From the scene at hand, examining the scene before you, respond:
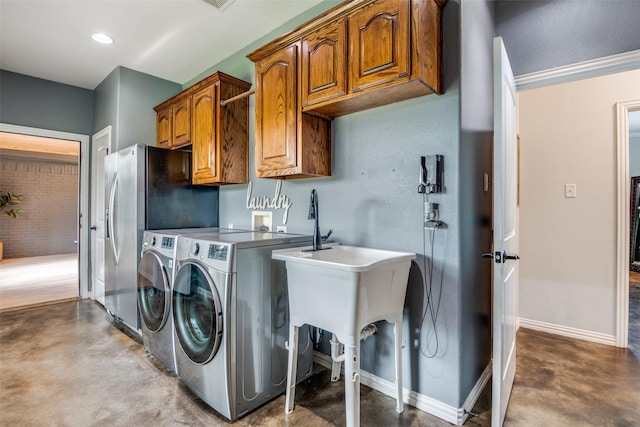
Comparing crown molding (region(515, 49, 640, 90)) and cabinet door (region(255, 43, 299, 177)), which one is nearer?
crown molding (region(515, 49, 640, 90))

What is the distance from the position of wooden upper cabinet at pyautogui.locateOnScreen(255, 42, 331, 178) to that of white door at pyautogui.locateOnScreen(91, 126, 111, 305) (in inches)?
92.5

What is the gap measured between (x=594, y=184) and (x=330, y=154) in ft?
7.59

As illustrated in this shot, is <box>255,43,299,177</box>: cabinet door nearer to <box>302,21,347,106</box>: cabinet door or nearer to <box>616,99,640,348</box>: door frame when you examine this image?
<box>302,21,347,106</box>: cabinet door

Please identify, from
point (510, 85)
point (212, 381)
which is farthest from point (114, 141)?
point (510, 85)

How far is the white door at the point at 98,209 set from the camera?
3.65 metres

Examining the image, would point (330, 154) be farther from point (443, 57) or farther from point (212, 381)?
point (212, 381)

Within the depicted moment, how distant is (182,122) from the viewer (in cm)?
308

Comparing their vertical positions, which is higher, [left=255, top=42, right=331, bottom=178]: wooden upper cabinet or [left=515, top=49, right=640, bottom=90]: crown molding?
[left=515, top=49, right=640, bottom=90]: crown molding

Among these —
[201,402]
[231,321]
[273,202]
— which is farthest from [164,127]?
[201,402]

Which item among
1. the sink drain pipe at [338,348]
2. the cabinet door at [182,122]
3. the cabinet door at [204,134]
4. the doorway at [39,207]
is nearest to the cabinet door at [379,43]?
the sink drain pipe at [338,348]

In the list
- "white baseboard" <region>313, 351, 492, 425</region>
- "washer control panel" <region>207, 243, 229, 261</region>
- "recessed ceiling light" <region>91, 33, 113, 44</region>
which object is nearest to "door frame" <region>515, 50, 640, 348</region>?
"white baseboard" <region>313, 351, 492, 425</region>

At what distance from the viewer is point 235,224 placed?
9.89ft

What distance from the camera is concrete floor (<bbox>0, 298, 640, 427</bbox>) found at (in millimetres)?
1678

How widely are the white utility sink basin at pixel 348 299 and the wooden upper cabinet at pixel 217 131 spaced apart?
128 cm
